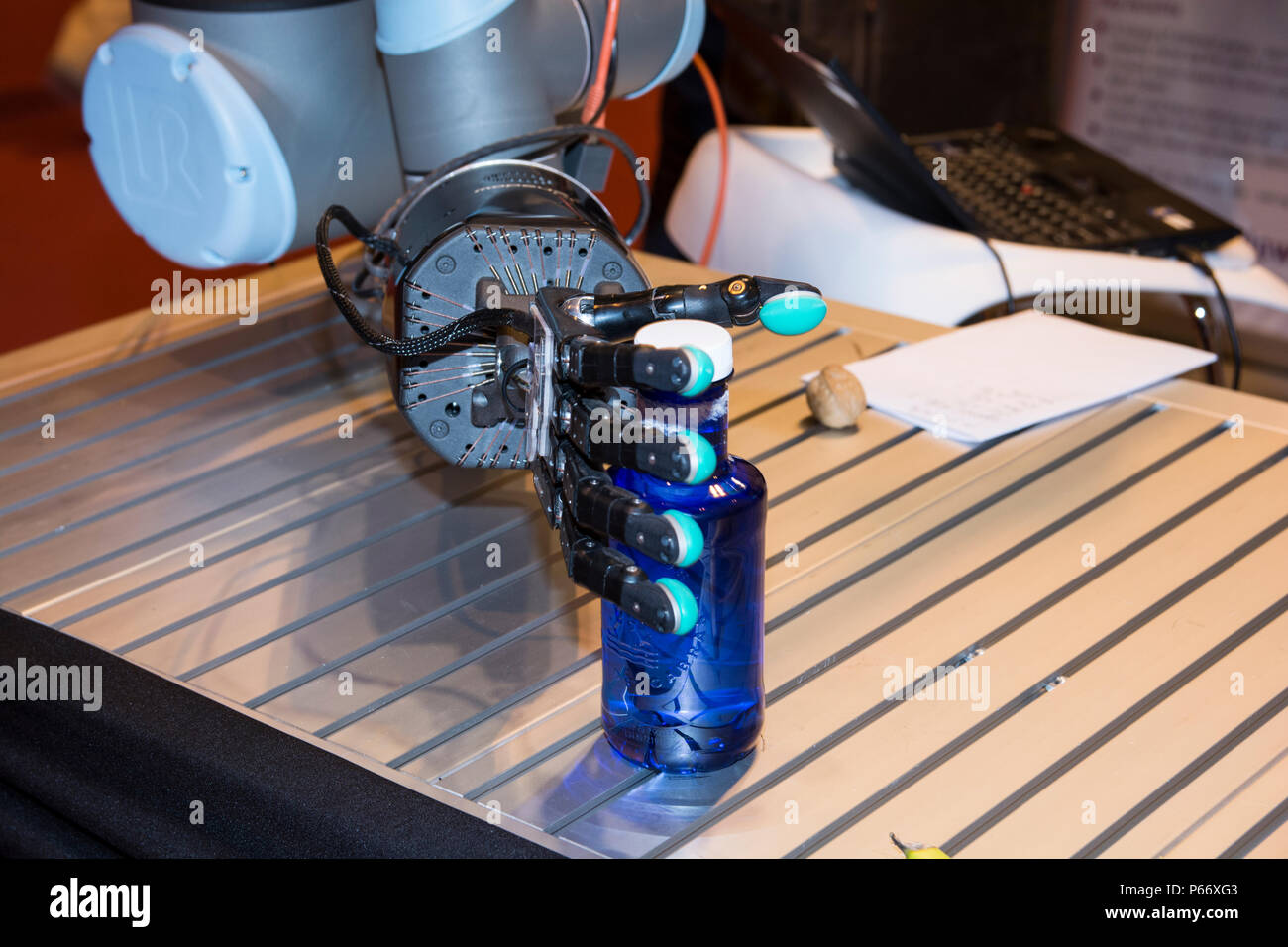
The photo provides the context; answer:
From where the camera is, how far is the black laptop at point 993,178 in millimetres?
1343

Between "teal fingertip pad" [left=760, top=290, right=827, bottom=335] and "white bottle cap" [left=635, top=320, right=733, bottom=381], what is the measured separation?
0.03 metres

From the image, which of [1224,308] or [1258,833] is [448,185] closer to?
[1258,833]

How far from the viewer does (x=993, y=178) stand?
1.46 metres

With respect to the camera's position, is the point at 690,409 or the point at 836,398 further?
the point at 836,398

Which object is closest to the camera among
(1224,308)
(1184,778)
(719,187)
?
(1184,778)

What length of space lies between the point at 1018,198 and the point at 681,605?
1006 millimetres

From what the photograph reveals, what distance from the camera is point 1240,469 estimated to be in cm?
94

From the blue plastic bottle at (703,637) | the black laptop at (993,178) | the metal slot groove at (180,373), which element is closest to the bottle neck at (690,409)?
the blue plastic bottle at (703,637)

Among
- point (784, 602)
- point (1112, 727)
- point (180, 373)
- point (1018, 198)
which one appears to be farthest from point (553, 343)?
point (1018, 198)
